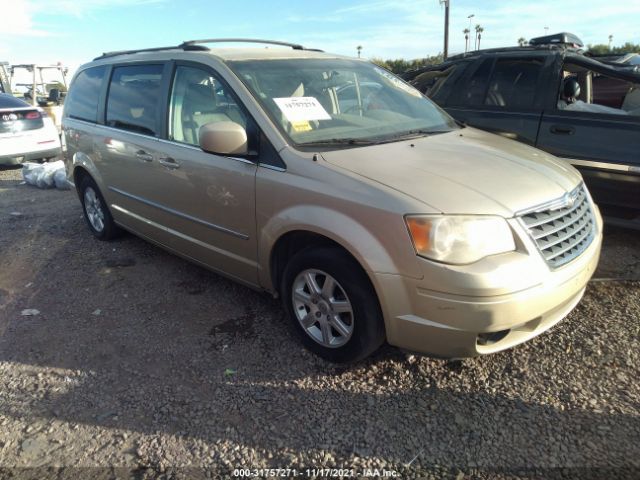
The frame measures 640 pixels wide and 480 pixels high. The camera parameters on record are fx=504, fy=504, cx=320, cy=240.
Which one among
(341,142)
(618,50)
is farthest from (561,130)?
(618,50)

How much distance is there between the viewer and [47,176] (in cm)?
775

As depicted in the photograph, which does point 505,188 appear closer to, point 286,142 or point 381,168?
point 381,168

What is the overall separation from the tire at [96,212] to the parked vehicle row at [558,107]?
361 cm

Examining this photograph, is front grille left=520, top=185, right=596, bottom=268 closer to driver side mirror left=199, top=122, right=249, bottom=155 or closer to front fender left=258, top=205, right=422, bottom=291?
front fender left=258, top=205, right=422, bottom=291

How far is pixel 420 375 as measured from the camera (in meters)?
2.80

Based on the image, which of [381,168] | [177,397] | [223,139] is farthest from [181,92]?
[177,397]

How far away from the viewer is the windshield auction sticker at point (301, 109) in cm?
309

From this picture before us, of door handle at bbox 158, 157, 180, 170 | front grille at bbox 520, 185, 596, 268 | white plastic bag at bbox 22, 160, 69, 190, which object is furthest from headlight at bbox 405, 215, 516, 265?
white plastic bag at bbox 22, 160, 69, 190

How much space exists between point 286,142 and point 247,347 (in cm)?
129

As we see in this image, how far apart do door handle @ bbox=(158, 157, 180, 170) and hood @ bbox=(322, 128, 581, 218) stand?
49.7 inches

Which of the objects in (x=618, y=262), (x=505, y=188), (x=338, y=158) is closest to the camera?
(x=505, y=188)

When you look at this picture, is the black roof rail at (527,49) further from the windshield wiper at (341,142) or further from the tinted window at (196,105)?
the tinted window at (196,105)

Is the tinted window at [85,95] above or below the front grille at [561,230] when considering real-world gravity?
above

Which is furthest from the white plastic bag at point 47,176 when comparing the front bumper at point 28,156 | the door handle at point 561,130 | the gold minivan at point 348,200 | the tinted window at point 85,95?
the door handle at point 561,130
